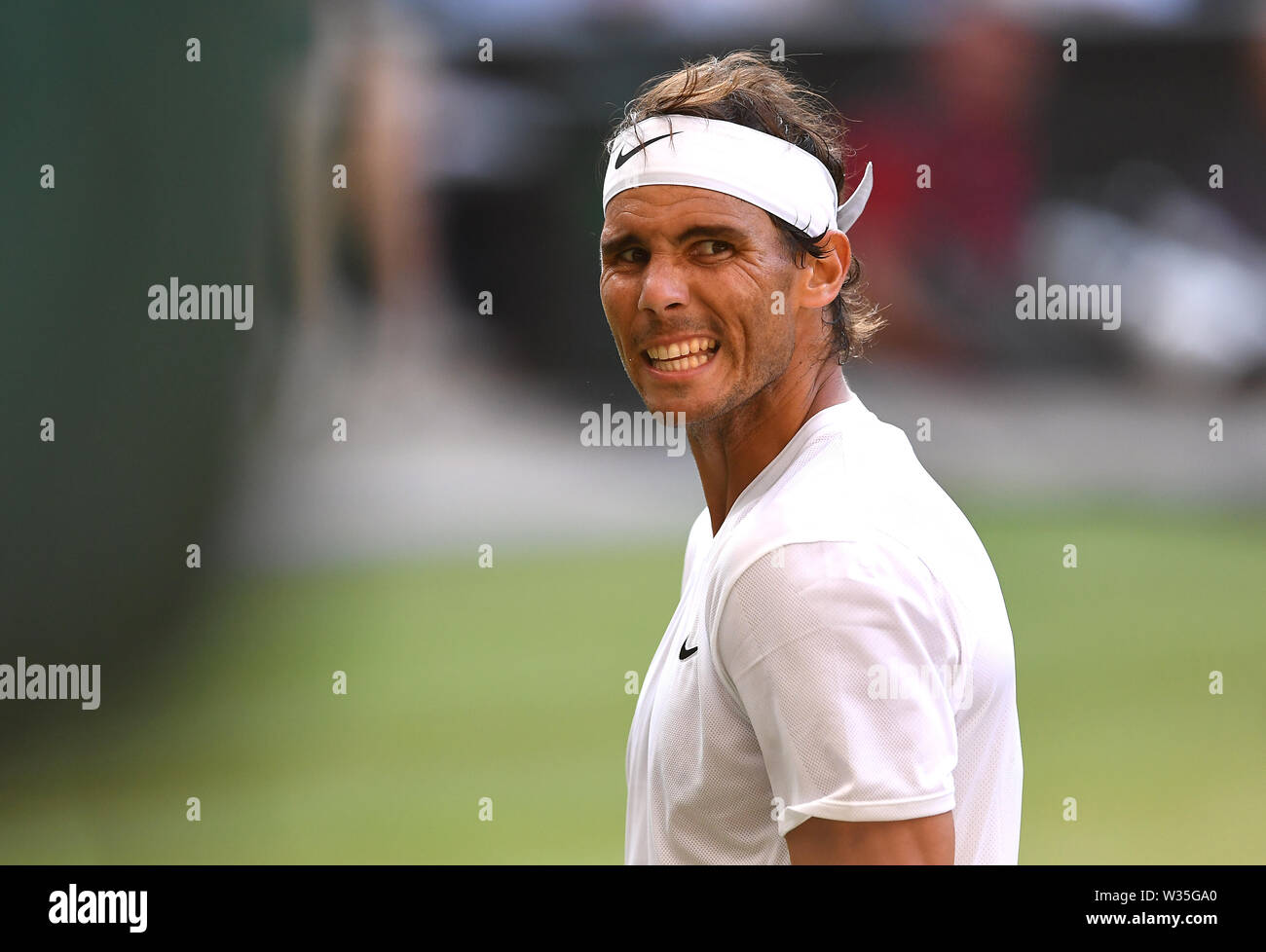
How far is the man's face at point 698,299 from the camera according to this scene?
1.62m

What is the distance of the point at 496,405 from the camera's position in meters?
9.93

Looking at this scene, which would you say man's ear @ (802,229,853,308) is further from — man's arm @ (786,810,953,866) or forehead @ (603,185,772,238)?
man's arm @ (786,810,953,866)

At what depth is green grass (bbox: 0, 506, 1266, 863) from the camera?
18.1ft

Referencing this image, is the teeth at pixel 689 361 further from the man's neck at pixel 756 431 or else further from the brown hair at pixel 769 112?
the brown hair at pixel 769 112

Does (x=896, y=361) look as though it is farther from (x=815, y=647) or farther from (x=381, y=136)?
(x=815, y=647)

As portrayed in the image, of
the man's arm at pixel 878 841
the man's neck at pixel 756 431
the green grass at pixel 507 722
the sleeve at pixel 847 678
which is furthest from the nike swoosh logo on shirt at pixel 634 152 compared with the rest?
the green grass at pixel 507 722

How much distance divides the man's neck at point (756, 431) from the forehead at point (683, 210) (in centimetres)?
22

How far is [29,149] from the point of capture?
6035 mm

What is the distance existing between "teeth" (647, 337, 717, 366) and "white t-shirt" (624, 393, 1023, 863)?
164 mm

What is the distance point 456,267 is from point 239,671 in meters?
4.07

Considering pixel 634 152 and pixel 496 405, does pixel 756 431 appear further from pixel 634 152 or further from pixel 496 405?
pixel 496 405

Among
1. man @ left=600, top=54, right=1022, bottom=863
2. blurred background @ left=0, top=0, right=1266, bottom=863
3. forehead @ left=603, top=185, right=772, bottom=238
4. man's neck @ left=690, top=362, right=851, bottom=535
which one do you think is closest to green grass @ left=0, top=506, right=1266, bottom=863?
blurred background @ left=0, top=0, right=1266, bottom=863

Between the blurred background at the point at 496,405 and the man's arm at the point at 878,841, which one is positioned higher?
the blurred background at the point at 496,405
